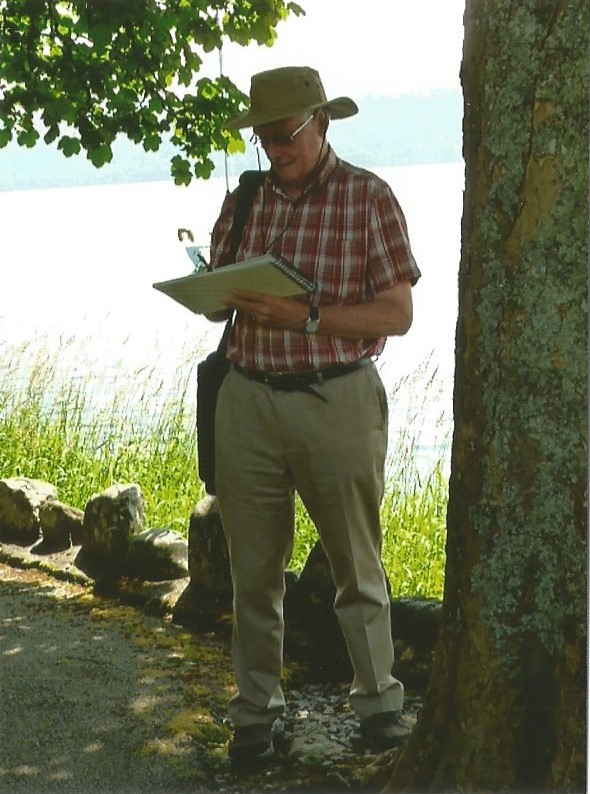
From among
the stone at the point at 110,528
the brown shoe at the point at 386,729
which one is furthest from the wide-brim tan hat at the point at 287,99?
the stone at the point at 110,528

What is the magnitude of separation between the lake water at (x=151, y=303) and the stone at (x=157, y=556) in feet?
4.19

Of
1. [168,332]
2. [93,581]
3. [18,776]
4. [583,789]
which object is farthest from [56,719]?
[168,332]

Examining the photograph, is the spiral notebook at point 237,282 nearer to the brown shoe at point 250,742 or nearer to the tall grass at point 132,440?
the brown shoe at point 250,742

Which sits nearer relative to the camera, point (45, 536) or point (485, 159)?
point (485, 159)

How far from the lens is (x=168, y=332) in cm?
1172

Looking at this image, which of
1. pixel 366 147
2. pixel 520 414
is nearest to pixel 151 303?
pixel 366 147

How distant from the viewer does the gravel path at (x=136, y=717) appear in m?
4.30

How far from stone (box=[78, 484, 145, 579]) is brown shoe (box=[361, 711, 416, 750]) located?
240 centimetres

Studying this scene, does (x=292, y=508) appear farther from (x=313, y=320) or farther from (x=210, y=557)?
(x=210, y=557)

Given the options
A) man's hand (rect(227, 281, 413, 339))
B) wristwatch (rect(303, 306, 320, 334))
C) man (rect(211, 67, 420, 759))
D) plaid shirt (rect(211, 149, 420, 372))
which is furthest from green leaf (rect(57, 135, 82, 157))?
wristwatch (rect(303, 306, 320, 334))

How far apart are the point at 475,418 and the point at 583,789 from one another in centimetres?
97

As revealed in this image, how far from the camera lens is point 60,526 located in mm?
7129

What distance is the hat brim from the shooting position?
396cm

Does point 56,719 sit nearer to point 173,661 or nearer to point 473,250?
point 173,661
